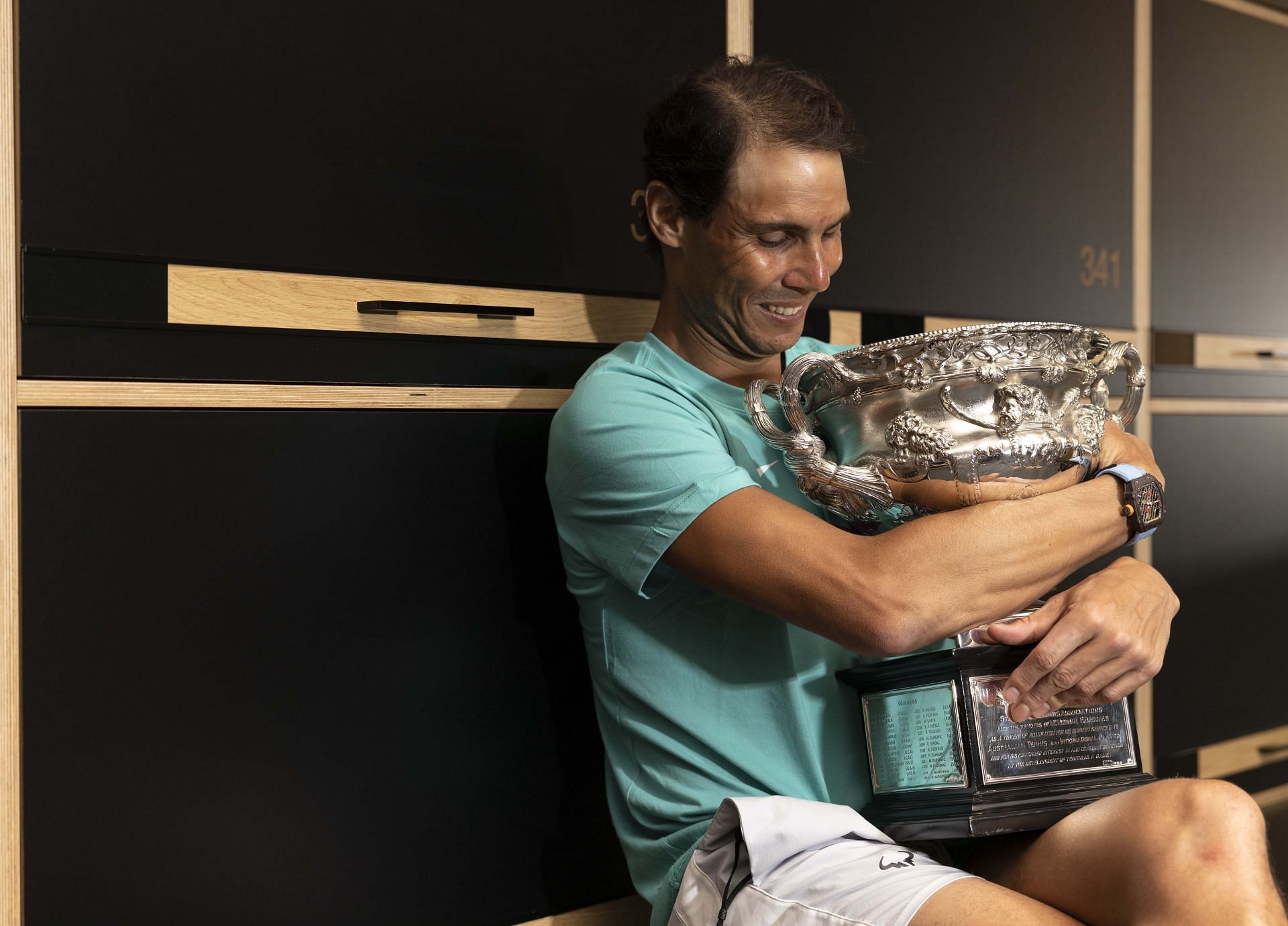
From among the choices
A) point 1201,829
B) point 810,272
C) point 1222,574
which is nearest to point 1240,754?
point 1222,574

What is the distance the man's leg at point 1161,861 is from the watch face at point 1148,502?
0.85ft

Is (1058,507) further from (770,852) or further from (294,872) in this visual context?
(294,872)

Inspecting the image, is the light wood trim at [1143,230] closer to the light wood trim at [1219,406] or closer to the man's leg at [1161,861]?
the light wood trim at [1219,406]

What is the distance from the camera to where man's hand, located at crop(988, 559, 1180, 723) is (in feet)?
3.43

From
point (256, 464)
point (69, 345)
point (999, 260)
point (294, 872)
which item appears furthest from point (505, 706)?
point (999, 260)

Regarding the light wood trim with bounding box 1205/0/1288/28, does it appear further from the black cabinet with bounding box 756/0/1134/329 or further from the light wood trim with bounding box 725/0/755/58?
the light wood trim with bounding box 725/0/755/58

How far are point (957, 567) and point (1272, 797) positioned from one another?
167cm

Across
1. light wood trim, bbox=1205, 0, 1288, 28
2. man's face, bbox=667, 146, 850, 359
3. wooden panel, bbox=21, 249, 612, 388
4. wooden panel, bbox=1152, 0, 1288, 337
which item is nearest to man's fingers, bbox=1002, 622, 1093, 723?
man's face, bbox=667, 146, 850, 359

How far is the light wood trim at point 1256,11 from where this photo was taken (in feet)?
7.02

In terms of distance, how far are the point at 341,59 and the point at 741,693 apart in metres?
0.82

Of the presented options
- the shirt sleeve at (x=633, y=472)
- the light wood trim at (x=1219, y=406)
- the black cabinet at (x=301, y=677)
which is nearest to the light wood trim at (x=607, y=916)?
the black cabinet at (x=301, y=677)

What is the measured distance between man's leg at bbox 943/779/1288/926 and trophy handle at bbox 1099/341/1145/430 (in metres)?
0.35

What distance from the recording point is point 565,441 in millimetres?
1158

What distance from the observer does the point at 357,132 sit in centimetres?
125
